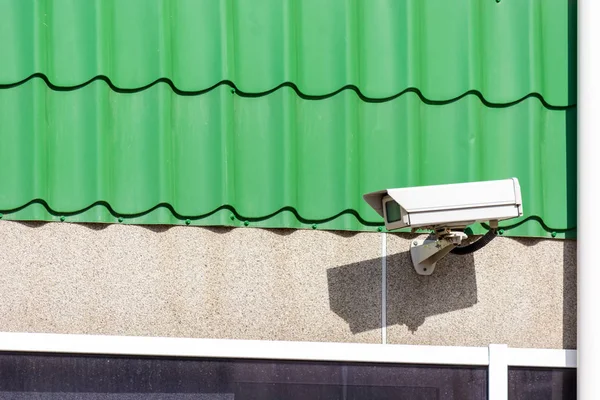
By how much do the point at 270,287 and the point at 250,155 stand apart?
0.55m

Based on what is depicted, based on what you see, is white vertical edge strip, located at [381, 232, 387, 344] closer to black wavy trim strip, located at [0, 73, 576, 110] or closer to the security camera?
the security camera

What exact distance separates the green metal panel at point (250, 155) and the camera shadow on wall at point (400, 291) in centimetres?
20

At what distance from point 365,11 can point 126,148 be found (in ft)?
3.78

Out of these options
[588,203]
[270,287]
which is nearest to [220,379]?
[270,287]

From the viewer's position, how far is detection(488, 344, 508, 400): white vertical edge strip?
3.66 meters

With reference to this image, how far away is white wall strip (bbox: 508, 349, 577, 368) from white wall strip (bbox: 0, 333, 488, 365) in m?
0.13

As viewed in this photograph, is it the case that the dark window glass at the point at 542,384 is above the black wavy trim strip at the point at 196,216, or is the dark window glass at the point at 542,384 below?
below

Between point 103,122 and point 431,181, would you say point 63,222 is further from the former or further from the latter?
point 431,181

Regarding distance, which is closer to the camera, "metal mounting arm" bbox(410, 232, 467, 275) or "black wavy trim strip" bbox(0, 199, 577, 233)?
"metal mounting arm" bbox(410, 232, 467, 275)

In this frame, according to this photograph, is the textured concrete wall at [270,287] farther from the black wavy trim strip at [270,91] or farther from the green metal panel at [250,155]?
the black wavy trim strip at [270,91]

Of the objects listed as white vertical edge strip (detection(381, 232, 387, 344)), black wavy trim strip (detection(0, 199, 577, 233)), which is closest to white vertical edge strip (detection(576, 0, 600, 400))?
black wavy trim strip (detection(0, 199, 577, 233))

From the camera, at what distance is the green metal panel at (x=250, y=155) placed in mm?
3740

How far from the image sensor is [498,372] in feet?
12.1

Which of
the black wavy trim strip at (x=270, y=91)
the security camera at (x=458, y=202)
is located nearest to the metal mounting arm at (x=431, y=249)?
the security camera at (x=458, y=202)
